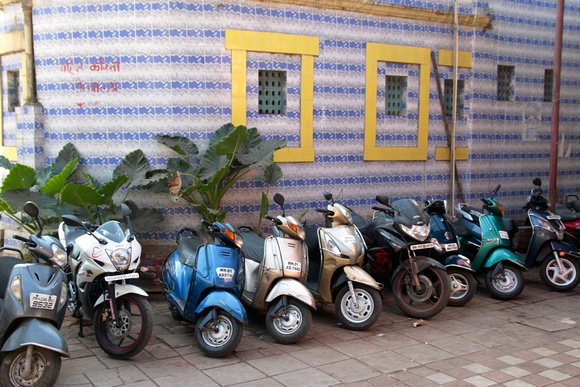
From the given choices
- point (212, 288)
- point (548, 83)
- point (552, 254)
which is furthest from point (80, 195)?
point (548, 83)

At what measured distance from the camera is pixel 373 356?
19.4 ft

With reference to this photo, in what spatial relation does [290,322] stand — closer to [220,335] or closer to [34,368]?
[220,335]

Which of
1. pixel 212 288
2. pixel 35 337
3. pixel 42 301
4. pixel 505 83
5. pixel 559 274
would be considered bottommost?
pixel 559 274

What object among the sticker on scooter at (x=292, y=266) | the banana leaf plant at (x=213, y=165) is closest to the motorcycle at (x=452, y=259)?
the sticker on scooter at (x=292, y=266)

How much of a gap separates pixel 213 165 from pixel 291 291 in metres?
2.63

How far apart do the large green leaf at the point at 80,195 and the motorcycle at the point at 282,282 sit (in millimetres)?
2223

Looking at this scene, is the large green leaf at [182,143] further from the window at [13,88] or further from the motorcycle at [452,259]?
the motorcycle at [452,259]

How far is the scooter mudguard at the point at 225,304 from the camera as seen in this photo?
5660 mm

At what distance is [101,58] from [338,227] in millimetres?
4291

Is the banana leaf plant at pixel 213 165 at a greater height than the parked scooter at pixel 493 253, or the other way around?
the banana leaf plant at pixel 213 165

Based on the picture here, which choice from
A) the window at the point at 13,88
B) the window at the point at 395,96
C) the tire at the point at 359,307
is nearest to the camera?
the tire at the point at 359,307

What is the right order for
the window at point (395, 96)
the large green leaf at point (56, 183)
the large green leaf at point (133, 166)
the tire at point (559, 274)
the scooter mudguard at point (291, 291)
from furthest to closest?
the window at point (395, 96) → the tire at point (559, 274) → the large green leaf at point (133, 166) → the large green leaf at point (56, 183) → the scooter mudguard at point (291, 291)

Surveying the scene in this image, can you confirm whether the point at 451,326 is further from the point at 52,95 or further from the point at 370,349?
the point at 52,95

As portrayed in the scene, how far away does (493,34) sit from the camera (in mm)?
10961
